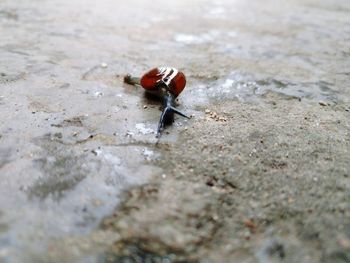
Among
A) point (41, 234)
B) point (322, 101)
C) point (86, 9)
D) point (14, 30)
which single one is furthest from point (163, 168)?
point (86, 9)

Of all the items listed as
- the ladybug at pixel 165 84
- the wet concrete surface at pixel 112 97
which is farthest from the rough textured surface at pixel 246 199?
the ladybug at pixel 165 84

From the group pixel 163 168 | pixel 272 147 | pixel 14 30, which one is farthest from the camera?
pixel 14 30

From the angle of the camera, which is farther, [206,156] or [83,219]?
[206,156]

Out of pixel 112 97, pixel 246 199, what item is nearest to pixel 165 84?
pixel 112 97

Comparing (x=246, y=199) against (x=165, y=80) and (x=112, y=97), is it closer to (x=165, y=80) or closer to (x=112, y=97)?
(x=165, y=80)

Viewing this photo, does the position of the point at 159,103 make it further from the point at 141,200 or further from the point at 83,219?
the point at 83,219

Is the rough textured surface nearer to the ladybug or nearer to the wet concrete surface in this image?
the wet concrete surface
